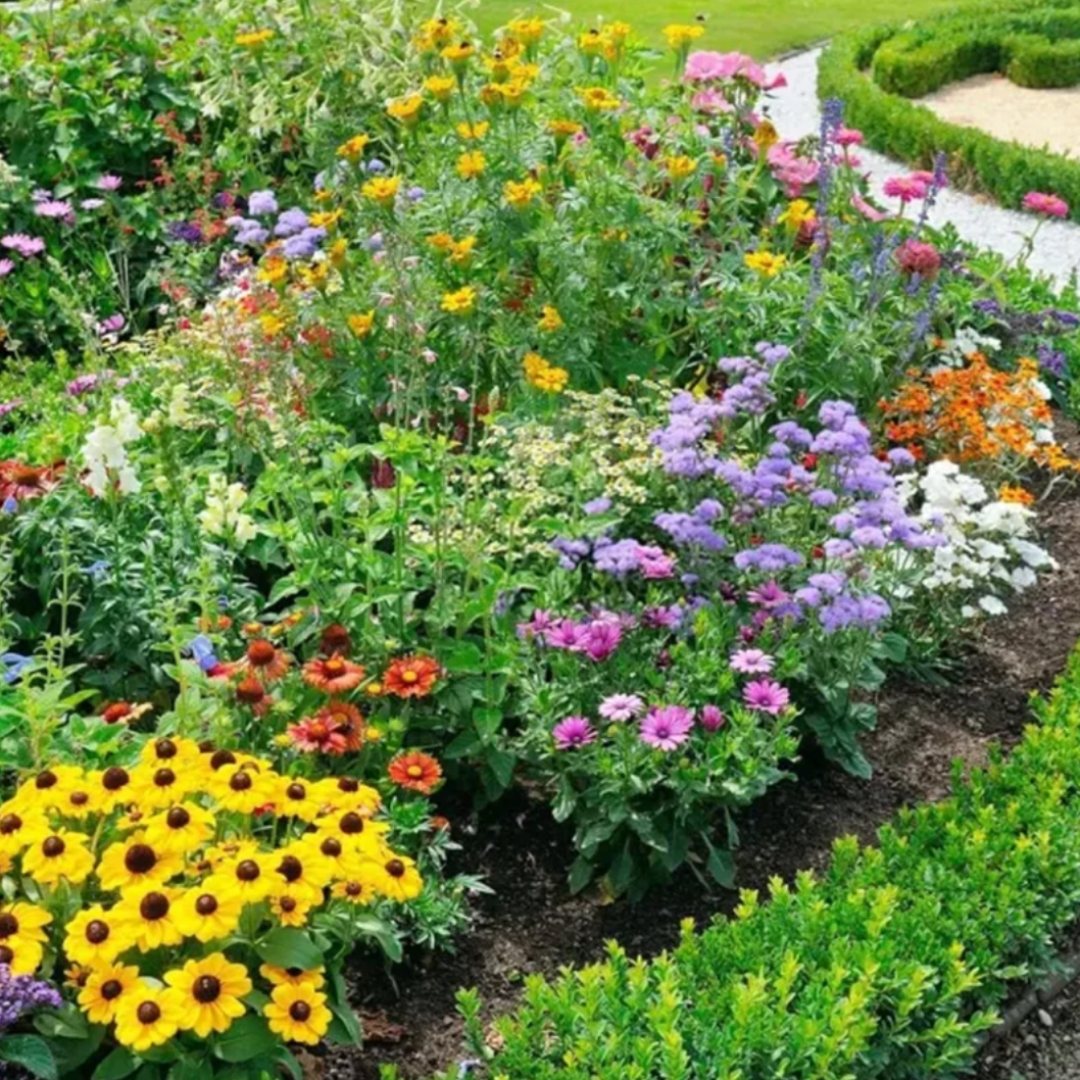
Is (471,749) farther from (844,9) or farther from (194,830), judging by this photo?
(844,9)

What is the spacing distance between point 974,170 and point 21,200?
516cm

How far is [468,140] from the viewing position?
481 cm

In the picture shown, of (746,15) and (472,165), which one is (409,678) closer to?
(472,165)

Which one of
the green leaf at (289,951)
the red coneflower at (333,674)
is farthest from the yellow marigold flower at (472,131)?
the green leaf at (289,951)

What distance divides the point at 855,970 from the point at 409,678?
1097 mm

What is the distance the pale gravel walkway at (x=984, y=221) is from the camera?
7.55m

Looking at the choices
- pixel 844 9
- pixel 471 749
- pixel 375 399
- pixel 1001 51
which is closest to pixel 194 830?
pixel 471 749

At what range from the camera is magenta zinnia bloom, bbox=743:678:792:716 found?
3.27 metres

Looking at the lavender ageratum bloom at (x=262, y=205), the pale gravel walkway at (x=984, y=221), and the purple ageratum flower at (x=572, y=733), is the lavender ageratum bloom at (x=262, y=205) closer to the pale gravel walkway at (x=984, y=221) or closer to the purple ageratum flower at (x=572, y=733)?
the purple ageratum flower at (x=572, y=733)

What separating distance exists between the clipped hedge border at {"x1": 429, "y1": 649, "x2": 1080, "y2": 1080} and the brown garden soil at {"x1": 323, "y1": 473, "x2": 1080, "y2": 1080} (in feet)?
0.59

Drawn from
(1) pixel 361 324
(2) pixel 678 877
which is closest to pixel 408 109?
(1) pixel 361 324

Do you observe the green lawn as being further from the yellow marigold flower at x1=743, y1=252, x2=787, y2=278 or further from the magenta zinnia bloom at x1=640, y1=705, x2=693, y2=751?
the magenta zinnia bloom at x1=640, y1=705, x2=693, y2=751

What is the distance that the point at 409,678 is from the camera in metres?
3.24

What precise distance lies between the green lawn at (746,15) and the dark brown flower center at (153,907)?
10948mm
